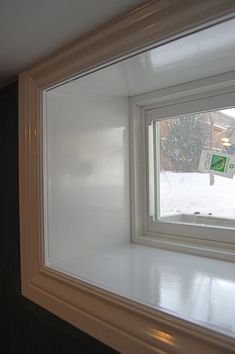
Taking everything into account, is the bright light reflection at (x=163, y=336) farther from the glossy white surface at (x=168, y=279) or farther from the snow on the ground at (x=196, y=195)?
the snow on the ground at (x=196, y=195)

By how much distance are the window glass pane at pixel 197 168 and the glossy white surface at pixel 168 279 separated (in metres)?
0.16

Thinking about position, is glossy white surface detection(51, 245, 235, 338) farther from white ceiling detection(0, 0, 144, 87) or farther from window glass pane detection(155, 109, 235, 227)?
white ceiling detection(0, 0, 144, 87)

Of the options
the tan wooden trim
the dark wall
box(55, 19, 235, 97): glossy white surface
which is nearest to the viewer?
the tan wooden trim

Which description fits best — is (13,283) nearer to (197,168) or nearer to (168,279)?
(168,279)

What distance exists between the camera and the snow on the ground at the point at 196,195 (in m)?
1.03

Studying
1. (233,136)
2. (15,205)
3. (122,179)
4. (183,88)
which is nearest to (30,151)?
(15,205)

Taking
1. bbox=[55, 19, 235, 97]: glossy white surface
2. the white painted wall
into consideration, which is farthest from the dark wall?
bbox=[55, 19, 235, 97]: glossy white surface

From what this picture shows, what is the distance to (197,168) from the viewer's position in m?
1.10

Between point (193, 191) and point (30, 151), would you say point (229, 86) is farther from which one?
point (30, 151)

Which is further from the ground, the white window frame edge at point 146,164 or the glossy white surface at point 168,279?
the white window frame edge at point 146,164

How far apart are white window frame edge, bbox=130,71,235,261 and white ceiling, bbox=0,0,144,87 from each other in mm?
435

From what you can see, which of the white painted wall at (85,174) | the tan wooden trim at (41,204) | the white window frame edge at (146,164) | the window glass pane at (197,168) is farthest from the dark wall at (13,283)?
the window glass pane at (197,168)

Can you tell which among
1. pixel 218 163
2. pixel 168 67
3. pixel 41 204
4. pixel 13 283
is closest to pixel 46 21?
pixel 168 67

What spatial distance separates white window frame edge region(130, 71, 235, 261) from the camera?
998mm
